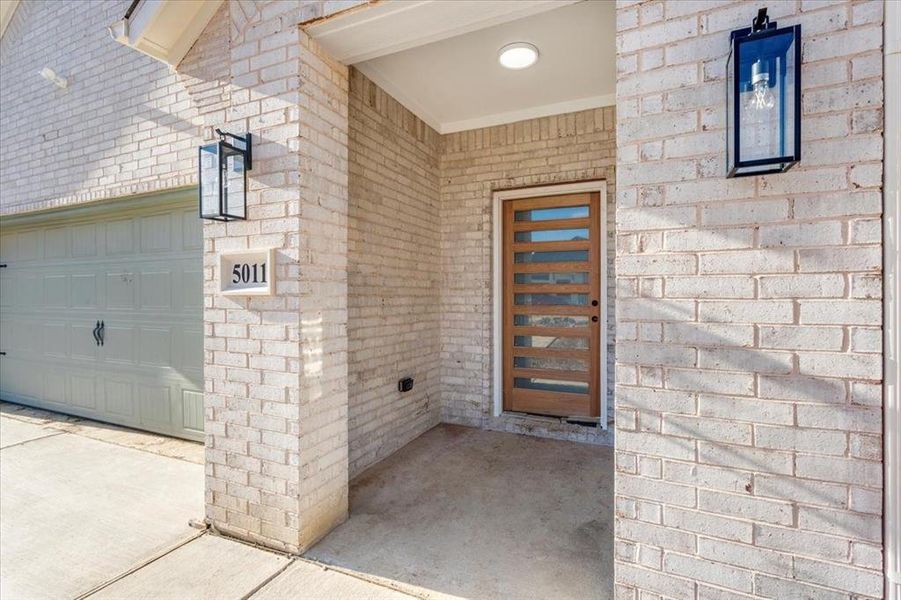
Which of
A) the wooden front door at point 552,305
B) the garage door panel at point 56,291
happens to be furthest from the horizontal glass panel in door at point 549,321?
the garage door panel at point 56,291

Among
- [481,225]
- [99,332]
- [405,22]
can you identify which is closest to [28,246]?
[99,332]

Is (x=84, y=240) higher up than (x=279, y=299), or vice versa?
(x=84, y=240)

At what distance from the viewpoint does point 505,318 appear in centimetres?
435

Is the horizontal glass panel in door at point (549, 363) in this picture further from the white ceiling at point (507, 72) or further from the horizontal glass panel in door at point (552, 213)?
the white ceiling at point (507, 72)

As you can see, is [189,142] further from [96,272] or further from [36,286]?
[36,286]

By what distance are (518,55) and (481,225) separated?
1616 mm

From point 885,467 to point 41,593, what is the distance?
3.38 metres

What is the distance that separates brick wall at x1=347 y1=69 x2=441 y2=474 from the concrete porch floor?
0.40m

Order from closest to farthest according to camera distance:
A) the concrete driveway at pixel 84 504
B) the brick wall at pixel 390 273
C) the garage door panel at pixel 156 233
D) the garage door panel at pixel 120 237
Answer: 1. the concrete driveway at pixel 84 504
2. the brick wall at pixel 390 273
3. the garage door panel at pixel 156 233
4. the garage door panel at pixel 120 237

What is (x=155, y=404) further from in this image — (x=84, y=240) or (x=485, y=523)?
(x=485, y=523)

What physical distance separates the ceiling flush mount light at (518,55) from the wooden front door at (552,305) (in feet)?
4.35

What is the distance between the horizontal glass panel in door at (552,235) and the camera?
4043mm

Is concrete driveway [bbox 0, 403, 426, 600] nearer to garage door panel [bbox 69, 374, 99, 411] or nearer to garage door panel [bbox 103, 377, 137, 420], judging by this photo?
garage door panel [bbox 103, 377, 137, 420]

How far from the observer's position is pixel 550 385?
4199 millimetres
